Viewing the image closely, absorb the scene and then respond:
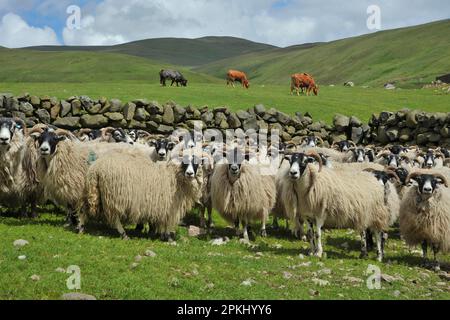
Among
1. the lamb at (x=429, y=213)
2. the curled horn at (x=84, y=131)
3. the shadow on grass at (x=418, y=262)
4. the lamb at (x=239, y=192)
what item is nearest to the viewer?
the lamb at (x=429, y=213)

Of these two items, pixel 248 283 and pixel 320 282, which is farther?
pixel 320 282

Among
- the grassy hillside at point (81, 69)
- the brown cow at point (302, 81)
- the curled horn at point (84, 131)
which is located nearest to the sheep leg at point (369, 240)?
the curled horn at point (84, 131)

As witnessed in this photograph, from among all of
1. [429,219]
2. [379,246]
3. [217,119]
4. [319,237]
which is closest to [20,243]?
[319,237]

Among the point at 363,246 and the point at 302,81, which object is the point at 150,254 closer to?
the point at 363,246

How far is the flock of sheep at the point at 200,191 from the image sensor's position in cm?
1046

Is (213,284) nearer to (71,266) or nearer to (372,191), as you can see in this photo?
(71,266)

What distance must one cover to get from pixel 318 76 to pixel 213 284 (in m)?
115

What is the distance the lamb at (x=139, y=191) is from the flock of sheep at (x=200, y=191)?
0.07 feet

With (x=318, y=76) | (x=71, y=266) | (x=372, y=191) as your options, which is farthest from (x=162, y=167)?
(x=318, y=76)

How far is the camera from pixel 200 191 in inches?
445

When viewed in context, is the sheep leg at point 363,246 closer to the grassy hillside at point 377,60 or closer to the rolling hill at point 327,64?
the rolling hill at point 327,64

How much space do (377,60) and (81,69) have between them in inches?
2457

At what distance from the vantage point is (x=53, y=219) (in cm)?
1216

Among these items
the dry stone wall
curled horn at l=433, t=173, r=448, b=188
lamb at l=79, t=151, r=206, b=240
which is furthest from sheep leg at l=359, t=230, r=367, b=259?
the dry stone wall
